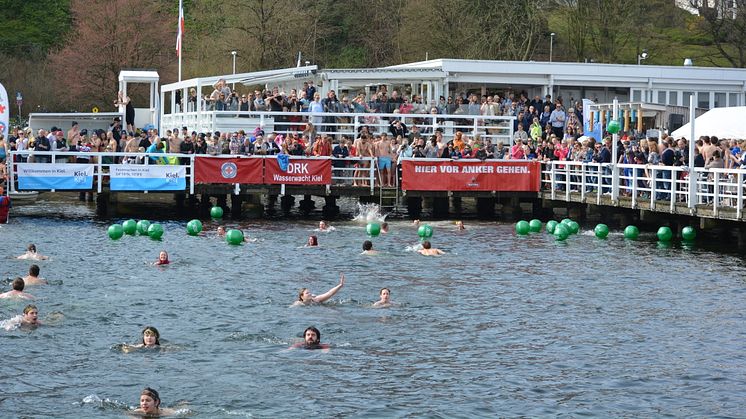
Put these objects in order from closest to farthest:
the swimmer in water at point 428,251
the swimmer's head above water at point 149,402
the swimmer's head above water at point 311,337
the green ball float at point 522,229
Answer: the swimmer's head above water at point 149,402 → the swimmer's head above water at point 311,337 → the swimmer in water at point 428,251 → the green ball float at point 522,229

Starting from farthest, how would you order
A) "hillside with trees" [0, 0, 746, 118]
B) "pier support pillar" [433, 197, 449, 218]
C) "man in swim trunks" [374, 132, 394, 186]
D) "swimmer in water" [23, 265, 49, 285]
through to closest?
"hillside with trees" [0, 0, 746, 118] → "pier support pillar" [433, 197, 449, 218] → "man in swim trunks" [374, 132, 394, 186] → "swimmer in water" [23, 265, 49, 285]

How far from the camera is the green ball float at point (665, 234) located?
32.3 meters

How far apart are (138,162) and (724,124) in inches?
716

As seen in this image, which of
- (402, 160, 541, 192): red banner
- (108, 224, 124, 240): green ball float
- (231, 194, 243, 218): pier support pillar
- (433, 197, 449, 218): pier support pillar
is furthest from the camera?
(433, 197, 449, 218): pier support pillar

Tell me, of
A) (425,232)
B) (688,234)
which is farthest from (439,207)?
(688,234)

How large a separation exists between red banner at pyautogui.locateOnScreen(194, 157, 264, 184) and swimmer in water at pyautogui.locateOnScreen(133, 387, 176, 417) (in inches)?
894

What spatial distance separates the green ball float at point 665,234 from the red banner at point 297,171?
1103 centimetres

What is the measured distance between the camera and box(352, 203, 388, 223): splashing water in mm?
39097

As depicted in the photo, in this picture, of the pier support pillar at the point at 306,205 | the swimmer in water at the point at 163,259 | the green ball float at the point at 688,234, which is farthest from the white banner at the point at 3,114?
the green ball float at the point at 688,234

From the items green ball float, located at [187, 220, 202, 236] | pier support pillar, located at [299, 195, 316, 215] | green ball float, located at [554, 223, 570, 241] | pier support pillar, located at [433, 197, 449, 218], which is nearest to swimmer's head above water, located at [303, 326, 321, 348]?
green ball float, located at [187, 220, 202, 236]

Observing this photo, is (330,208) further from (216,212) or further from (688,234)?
(688,234)

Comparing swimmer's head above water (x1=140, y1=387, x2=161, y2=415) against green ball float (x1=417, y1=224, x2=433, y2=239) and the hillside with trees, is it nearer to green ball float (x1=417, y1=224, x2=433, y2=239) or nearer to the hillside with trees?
green ball float (x1=417, y1=224, x2=433, y2=239)

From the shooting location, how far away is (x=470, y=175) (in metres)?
38.8

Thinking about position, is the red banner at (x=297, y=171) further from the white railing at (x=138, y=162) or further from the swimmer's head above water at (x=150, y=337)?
the swimmer's head above water at (x=150, y=337)
